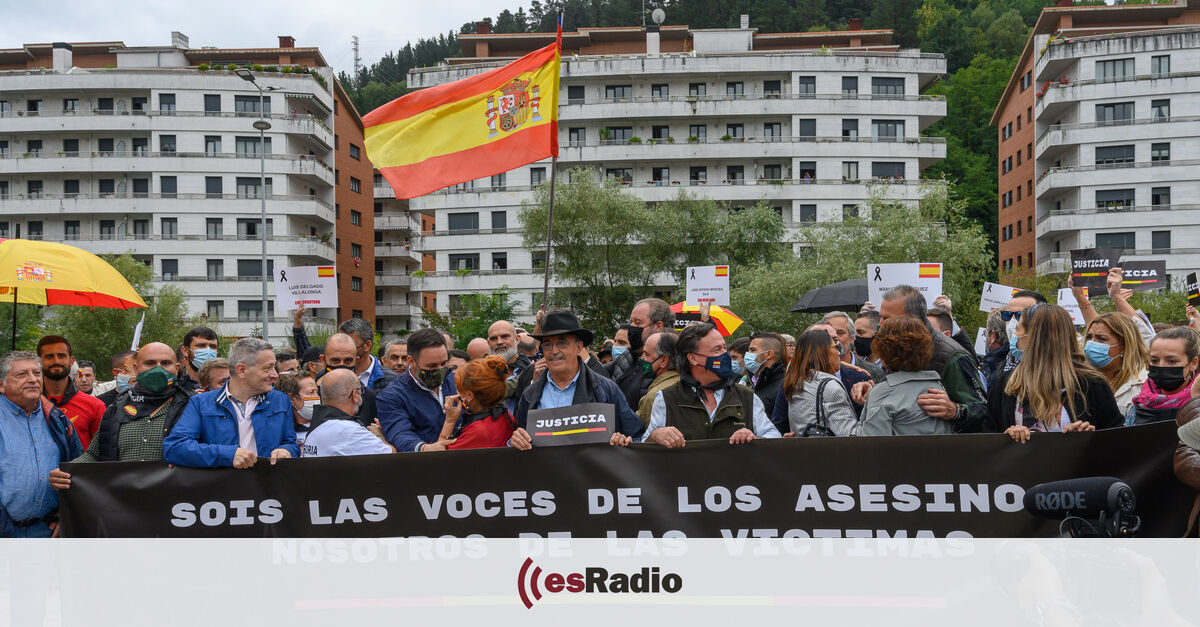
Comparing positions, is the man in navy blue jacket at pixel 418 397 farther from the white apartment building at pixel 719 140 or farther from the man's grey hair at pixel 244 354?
the white apartment building at pixel 719 140

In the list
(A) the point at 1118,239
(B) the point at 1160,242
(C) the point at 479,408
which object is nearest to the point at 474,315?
(A) the point at 1118,239

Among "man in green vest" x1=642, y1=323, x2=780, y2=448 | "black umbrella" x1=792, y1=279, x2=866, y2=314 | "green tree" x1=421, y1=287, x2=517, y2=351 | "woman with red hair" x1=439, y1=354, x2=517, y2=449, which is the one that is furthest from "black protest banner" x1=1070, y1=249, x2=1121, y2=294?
"green tree" x1=421, y1=287, x2=517, y2=351

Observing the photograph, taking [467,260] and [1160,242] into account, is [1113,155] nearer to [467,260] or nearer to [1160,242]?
[1160,242]

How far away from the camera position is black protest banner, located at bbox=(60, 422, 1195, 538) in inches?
206

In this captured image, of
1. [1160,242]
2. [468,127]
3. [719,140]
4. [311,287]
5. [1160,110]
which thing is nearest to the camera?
[468,127]

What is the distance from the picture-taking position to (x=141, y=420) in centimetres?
637

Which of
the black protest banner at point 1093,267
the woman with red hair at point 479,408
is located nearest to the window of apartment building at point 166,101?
the black protest banner at point 1093,267

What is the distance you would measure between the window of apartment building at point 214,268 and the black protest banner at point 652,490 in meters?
61.3

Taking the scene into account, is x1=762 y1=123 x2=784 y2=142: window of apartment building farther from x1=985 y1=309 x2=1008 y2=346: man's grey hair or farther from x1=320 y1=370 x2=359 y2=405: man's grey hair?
x1=320 y1=370 x2=359 y2=405: man's grey hair

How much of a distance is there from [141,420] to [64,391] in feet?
4.17

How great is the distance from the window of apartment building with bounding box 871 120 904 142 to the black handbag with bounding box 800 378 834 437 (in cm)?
5834

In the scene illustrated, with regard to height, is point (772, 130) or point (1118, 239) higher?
point (772, 130)

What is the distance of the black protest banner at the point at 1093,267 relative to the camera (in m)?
11.4
